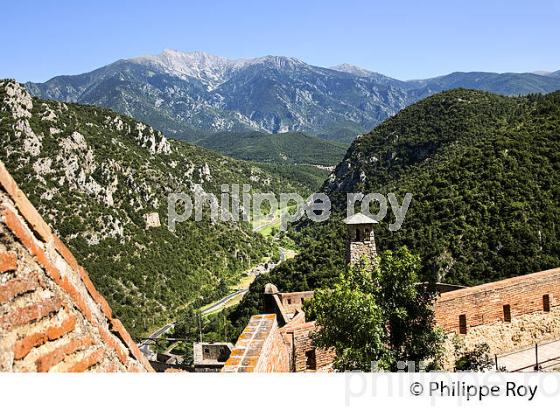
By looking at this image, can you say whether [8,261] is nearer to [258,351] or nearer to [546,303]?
[258,351]

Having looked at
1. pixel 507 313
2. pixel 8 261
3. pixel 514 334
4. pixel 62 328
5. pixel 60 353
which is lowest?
pixel 514 334

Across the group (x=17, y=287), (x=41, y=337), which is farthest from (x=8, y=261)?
→ (x=41, y=337)

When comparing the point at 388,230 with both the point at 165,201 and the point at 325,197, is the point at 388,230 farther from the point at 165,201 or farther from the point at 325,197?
the point at 325,197

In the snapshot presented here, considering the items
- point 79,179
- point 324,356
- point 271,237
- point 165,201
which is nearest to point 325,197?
point 271,237

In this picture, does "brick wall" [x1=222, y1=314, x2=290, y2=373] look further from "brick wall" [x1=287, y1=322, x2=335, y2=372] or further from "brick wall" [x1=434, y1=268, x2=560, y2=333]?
"brick wall" [x1=434, y1=268, x2=560, y2=333]

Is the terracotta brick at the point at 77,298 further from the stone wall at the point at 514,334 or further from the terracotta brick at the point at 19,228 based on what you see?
the stone wall at the point at 514,334

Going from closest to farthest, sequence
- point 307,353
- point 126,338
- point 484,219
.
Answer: point 126,338
point 307,353
point 484,219
